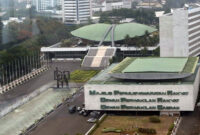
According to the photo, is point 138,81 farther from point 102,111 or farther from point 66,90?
point 66,90

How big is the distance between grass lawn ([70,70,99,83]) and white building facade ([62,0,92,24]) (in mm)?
32464

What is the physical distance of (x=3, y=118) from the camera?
2600 cm

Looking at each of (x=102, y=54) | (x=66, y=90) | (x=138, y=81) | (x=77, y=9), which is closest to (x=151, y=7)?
(x=77, y=9)

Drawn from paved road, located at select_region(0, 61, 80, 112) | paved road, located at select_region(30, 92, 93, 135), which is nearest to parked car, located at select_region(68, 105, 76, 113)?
paved road, located at select_region(30, 92, 93, 135)

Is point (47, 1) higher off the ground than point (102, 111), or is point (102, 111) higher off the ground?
point (47, 1)

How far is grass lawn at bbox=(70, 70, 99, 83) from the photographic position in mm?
35000

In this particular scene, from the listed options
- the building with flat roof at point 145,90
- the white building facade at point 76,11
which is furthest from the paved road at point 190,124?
the white building facade at point 76,11

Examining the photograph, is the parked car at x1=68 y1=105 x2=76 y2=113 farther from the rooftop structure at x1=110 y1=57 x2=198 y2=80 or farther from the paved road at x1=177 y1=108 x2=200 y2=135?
the paved road at x1=177 y1=108 x2=200 y2=135

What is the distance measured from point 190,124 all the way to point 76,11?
162 feet

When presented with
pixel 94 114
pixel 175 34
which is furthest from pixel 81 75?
pixel 94 114

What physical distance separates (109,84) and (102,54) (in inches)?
659

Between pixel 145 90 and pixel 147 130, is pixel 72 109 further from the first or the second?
pixel 147 130

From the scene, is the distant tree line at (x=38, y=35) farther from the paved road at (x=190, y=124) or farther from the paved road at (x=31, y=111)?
the paved road at (x=190, y=124)

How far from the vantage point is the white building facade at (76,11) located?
231 feet
